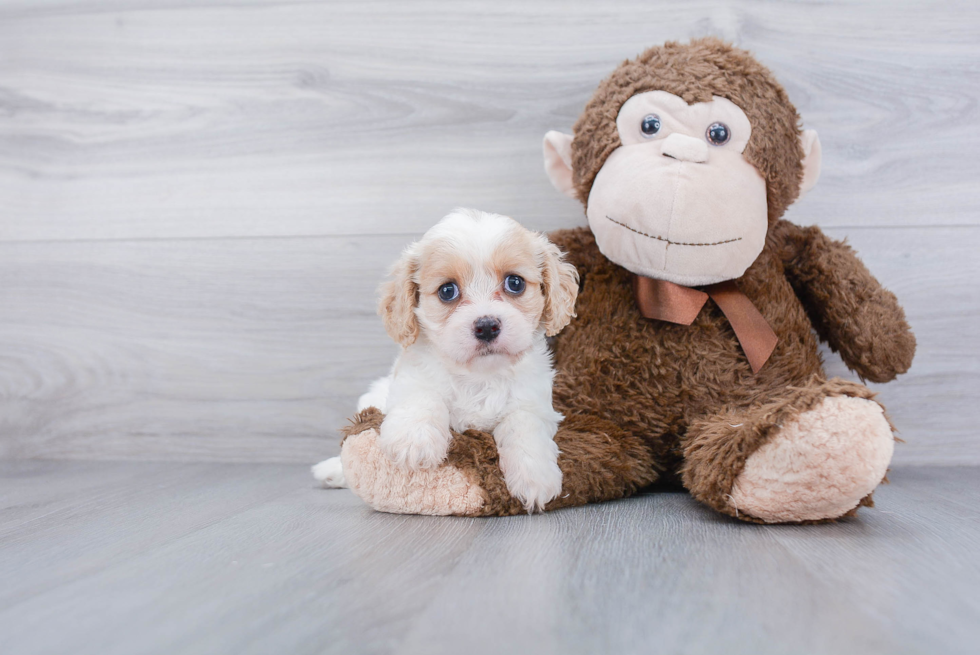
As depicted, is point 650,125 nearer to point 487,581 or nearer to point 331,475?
point 487,581

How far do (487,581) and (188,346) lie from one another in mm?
1271

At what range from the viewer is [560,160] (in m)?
1.46

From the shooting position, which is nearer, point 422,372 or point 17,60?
point 422,372

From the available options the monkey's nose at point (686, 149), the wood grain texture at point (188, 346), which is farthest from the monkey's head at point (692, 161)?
the wood grain texture at point (188, 346)

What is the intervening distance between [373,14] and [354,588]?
1420mm

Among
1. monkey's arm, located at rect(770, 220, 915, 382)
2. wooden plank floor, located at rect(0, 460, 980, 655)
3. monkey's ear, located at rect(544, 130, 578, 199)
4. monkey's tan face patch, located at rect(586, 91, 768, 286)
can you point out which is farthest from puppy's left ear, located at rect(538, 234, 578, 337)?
monkey's arm, located at rect(770, 220, 915, 382)

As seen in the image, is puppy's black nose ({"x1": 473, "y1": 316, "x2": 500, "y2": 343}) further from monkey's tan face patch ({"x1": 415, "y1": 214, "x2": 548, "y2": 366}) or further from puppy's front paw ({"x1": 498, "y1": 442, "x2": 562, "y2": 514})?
puppy's front paw ({"x1": 498, "y1": 442, "x2": 562, "y2": 514})

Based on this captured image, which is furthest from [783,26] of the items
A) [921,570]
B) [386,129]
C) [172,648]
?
[172,648]

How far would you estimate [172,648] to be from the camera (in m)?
0.66

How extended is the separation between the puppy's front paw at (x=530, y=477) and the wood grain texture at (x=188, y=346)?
0.68 meters

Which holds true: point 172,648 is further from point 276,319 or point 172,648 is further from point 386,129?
point 386,129

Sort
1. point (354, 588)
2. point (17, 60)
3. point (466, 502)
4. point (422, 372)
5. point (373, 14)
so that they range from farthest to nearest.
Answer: point (17, 60) < point (373, 14) < point (422, 372) < point (466, 502) < point (354, 588)

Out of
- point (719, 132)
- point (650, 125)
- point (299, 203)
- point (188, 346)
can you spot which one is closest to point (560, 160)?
point (650, 125)

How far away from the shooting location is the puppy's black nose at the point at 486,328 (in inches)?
43.2
